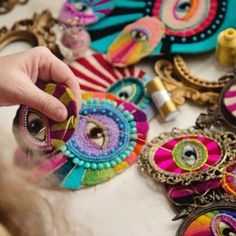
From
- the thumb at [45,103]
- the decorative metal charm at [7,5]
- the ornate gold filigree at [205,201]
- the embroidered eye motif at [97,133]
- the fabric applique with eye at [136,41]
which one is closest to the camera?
the thumb at [45,103]

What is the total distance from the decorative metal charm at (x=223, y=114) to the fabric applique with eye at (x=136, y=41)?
209 mm

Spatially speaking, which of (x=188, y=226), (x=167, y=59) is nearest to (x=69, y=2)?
(x=167, y=59)

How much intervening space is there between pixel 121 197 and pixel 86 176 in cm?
8

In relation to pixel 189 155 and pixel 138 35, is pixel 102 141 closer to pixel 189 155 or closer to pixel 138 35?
pixel 189 155

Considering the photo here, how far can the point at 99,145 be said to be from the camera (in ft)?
3.51

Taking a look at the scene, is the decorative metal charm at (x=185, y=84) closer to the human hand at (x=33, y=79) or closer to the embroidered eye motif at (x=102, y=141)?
the embroidered eye motif at (x=102, y=141)

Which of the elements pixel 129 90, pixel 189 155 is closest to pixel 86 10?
pixel 129 90

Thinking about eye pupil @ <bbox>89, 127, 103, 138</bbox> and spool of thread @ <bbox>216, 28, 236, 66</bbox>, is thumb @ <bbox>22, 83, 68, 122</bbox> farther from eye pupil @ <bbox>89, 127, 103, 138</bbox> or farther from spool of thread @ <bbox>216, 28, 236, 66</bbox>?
spool of thread @ <bbox>216, 28, 236, 66</bbox>

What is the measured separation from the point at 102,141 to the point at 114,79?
6.8 inches

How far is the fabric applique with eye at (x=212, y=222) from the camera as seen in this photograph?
923 mm

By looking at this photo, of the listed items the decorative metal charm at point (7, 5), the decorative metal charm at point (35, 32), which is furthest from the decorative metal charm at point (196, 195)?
the decorative metal charm at point (7, 5)

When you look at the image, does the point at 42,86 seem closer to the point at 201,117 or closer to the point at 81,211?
the point at 81,211

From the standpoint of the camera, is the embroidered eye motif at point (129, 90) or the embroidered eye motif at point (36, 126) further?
the embroidered eye motif at point (129, 90)

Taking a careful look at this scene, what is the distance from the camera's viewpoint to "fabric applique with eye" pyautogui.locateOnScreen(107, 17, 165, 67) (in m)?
1.20
